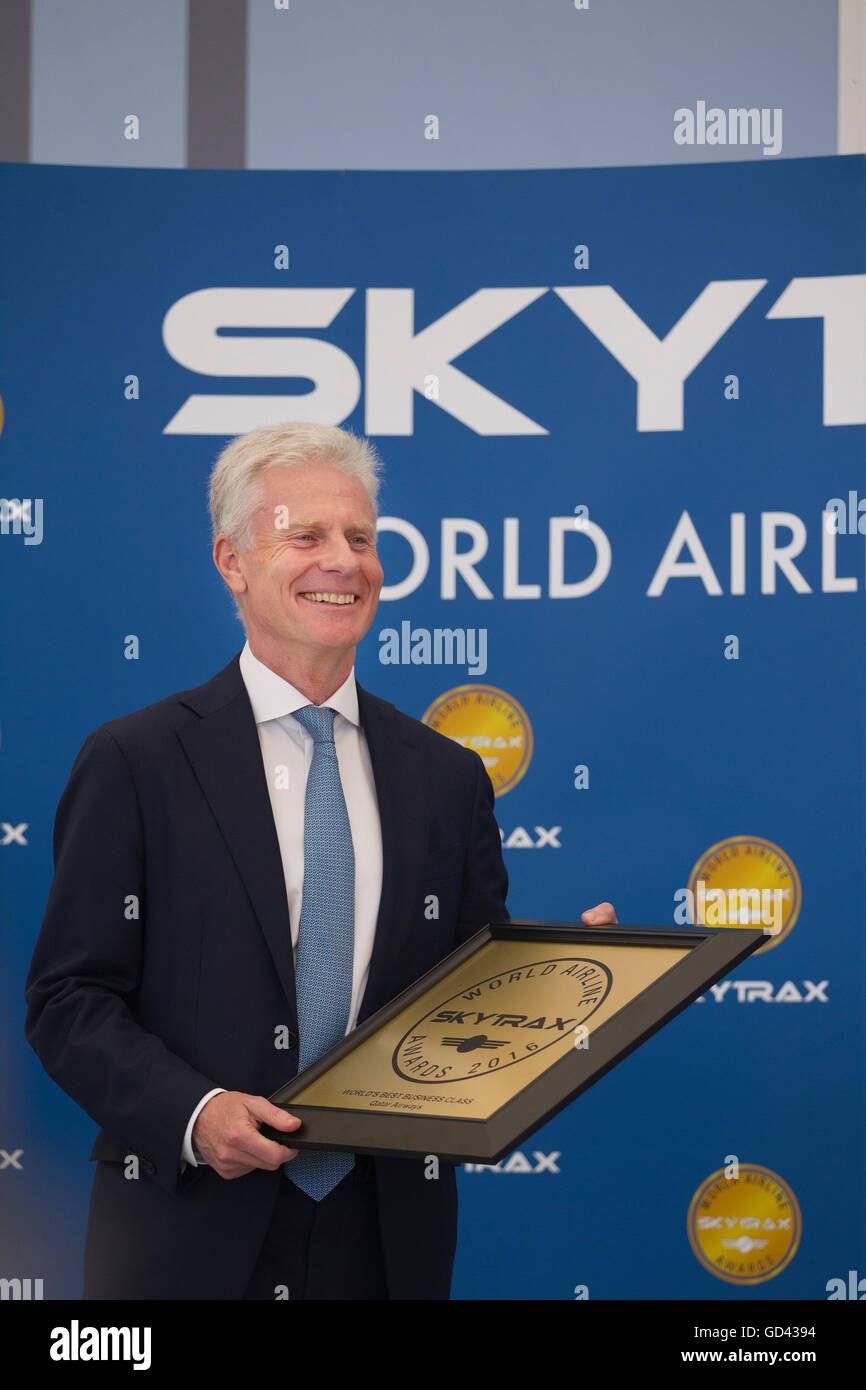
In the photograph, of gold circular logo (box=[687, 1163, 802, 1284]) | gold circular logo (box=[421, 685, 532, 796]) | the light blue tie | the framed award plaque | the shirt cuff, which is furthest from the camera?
gold circular logo (box=[421, 685, 532, 796])

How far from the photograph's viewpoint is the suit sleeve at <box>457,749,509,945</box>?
235 centimetres

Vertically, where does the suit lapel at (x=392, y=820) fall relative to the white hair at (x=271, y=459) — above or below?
below

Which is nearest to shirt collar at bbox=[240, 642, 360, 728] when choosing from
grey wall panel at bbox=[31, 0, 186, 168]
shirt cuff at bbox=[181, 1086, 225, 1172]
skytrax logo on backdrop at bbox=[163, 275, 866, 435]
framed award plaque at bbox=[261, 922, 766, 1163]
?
framed award plaque at bbox=[261, 922, 766, 1163]

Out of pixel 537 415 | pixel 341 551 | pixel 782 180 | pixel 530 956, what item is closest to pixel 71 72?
pixel 537 415

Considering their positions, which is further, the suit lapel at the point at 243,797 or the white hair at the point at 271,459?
the white hair at the point at 271,459

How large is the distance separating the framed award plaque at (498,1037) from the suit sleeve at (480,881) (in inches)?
4.9

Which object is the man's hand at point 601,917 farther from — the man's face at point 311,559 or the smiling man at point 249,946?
the man's face at point 311,559

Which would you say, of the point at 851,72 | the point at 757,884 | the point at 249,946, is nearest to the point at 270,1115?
the point at 249,946

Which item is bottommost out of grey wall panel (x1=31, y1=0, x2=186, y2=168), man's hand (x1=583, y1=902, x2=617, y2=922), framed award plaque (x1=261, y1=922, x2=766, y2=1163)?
framed award plaque (x1=261, y1=922, x2=766, y2=1163)

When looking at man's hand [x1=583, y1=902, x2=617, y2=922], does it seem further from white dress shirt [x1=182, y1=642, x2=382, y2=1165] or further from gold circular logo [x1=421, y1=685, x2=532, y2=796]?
gold circular logo [x1=421, y1=685, x2=532, y2=796]

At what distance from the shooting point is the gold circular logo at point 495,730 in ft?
12.1

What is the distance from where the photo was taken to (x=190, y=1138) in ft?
6.31

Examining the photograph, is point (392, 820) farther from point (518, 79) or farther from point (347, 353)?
point (518, 79)

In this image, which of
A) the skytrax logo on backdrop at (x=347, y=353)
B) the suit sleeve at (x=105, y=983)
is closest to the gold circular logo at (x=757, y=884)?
the skytrax logo on backdrop at (x=347, y=353)
